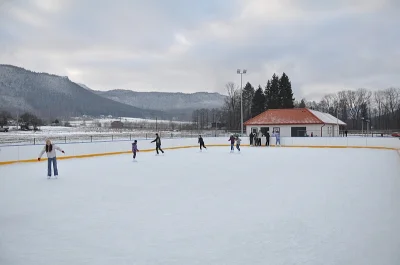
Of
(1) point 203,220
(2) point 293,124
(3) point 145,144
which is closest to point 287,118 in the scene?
(2) point 293,124

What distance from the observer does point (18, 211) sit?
6035mm

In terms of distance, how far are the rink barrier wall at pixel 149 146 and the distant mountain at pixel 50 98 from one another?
94.2 metres

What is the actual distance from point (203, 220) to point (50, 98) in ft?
475

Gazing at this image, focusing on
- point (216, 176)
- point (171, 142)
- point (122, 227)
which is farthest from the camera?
point (171, 142)

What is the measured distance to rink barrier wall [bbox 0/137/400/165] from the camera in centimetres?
1539

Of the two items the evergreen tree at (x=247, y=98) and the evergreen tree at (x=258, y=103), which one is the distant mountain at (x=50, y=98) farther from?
the evergreen tree at (x=258, y=103)

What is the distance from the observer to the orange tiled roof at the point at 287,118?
36.5 m

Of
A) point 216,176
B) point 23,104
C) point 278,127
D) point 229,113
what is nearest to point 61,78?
point 23,104

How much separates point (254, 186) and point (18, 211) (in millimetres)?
4813

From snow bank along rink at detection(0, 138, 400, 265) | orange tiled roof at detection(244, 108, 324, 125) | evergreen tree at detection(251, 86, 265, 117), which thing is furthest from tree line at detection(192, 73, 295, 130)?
snow bank along rink at detection(0, 138, 400, 265)

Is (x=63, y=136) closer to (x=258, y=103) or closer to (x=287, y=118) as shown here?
(x=287, y=118)

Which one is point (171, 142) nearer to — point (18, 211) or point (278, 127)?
point (278, 127)

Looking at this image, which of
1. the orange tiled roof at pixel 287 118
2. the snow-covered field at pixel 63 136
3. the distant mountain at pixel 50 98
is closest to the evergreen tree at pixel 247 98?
the snow-covered field at pixel 63 136

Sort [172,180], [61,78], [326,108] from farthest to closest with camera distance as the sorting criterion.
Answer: [61,78] → [326,108] → [172,180]
